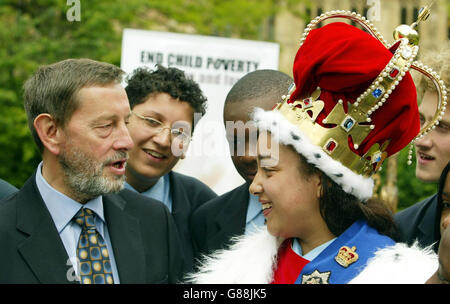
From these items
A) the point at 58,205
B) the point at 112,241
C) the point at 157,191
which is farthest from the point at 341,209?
the point at 157,191

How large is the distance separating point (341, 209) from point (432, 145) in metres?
1.08

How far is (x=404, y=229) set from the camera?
4.16 m

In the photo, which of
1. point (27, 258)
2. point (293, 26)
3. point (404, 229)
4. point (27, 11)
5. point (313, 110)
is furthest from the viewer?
point (293, 26)

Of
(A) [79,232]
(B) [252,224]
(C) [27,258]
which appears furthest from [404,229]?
(C) [27,258]

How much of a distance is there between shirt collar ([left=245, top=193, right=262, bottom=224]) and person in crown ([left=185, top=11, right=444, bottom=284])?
2.70ft

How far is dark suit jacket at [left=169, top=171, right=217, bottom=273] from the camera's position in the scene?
4.37 m

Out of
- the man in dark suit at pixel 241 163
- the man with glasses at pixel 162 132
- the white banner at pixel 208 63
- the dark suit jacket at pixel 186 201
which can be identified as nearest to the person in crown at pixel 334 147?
the man in dark suit at pixel 241 163

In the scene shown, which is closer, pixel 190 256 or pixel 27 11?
pixel 190 256

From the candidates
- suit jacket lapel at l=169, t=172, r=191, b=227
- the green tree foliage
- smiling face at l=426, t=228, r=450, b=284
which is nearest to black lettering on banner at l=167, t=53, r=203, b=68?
suit jacket lapel at l=169, t=172, r=191, b=227

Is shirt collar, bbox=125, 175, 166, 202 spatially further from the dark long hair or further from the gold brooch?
the gold brooch

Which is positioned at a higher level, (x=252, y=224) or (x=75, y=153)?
(x=75, y=153)

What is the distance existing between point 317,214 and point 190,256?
123cm

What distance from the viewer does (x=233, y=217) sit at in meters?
4.25
